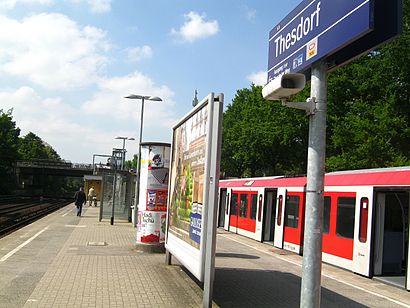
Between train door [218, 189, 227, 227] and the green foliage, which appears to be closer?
train door [218, 189, 227, 227]

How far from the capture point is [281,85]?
15.1 feet

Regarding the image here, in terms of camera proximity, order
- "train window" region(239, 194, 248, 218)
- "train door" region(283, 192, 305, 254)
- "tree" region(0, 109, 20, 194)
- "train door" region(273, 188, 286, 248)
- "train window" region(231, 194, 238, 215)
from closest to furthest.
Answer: "train door" region(283, 192, 305, 254) < "train door" region(273, 188, 286, 248) < "train window" region(239, 194, 248, 218) < "train window" region(231, 194, 238, 215) < "tree" region(0, 109, 20, 194)

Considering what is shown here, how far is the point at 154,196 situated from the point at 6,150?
64.8 meters

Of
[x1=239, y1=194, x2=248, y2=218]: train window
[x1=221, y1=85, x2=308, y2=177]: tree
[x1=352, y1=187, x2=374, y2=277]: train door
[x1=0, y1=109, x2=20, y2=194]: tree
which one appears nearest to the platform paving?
[x1=352, y1=187, x2=374, y2=277]: train door

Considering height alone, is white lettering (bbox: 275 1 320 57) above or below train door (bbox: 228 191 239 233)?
above

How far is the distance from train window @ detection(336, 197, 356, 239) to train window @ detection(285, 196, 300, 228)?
116 inches

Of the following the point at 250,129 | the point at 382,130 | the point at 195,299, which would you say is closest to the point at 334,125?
the point at 382,130

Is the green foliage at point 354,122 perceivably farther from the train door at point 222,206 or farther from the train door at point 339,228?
the train door at point 339,228

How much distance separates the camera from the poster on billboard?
718 cm

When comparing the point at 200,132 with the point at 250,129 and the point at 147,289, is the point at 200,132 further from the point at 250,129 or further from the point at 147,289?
the point at 250,129

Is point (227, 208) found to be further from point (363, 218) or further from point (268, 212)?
point (363, 218)

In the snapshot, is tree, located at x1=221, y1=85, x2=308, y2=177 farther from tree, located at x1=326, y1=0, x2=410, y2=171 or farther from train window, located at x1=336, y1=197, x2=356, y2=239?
train window, located at x1=336, y1=197, x2=356, y2=239

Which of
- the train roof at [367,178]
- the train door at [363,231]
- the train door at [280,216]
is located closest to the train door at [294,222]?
the train door at [280,216]

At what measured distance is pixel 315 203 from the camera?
4.57 meters
